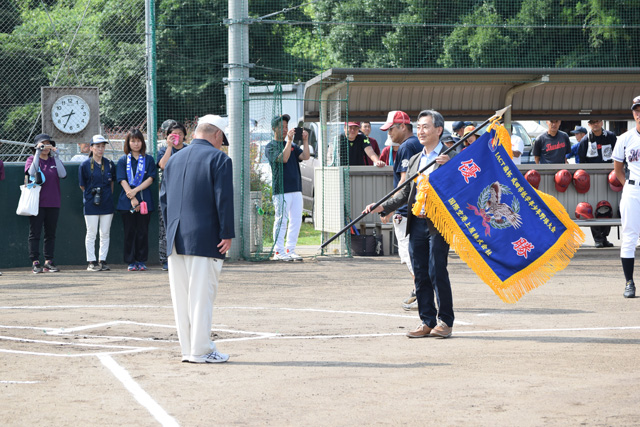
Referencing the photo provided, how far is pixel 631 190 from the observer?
414 inches

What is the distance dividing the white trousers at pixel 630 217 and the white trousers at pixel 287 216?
6.01m

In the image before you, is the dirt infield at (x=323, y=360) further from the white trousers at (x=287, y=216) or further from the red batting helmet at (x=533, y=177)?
the red batting helmet at (x=533, y=177)

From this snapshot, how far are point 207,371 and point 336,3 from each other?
107 ft

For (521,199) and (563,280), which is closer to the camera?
(521,199)

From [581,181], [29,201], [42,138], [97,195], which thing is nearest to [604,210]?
[581,181]

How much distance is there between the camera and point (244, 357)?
285 inches

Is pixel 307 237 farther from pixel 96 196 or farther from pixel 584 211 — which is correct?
pixel 96 196

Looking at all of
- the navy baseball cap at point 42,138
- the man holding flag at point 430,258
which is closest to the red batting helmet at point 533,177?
the navy baseball cap at point 42,138

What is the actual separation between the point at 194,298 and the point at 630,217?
559 cm

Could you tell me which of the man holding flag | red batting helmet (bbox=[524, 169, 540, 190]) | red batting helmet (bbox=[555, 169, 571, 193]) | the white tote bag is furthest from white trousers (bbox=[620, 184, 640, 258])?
the white tote bag

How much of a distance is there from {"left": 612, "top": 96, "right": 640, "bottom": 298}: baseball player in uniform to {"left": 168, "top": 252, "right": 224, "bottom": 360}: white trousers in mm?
5380

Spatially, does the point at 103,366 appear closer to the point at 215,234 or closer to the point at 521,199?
the point at 215,234

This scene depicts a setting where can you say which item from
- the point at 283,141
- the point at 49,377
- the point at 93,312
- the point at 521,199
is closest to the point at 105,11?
the point at 283,141

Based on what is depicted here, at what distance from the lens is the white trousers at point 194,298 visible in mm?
6977
